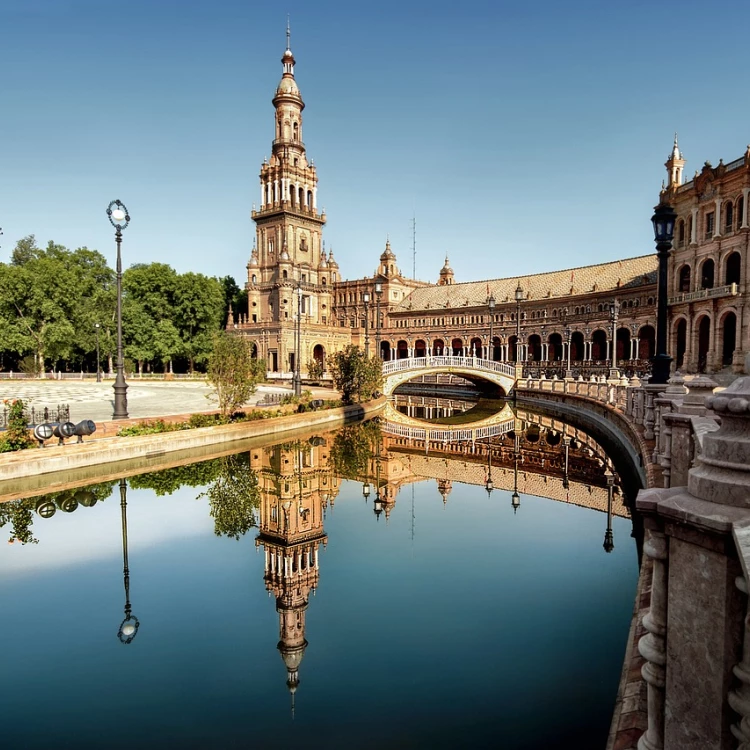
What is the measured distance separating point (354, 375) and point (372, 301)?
159 feet

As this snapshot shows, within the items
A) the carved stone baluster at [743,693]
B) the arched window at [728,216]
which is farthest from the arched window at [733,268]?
the carved stone baluster at [743,693]

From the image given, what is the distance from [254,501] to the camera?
13938mm

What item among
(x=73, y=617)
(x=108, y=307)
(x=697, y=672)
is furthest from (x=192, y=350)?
(x=697, y=672)

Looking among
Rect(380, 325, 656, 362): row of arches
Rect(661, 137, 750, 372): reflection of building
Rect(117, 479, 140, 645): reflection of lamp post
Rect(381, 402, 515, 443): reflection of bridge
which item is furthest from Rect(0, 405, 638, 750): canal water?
Rect(380, 325, 656, 362): row of arches

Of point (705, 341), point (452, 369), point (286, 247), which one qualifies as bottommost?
point (452, 369)

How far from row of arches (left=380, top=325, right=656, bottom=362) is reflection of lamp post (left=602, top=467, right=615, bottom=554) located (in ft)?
94.7

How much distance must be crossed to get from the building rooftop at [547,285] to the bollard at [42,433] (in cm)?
5188

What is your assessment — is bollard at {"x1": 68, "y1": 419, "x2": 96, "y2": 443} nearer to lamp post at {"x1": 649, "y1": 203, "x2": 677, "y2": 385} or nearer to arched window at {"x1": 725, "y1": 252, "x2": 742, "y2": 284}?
lamp post at {"x1": 649, "y1": 203, "x2": 677, "y2": 385}

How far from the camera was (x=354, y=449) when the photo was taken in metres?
21.6

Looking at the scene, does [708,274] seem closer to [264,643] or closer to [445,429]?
[445,429]

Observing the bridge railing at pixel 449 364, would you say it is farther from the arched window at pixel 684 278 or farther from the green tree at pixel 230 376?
the green tree at pixel 230 376

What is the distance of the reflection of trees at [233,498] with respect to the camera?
1223cm

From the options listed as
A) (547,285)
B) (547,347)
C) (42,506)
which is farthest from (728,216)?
(42,506)

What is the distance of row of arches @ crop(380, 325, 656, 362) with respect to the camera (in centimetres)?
5278
